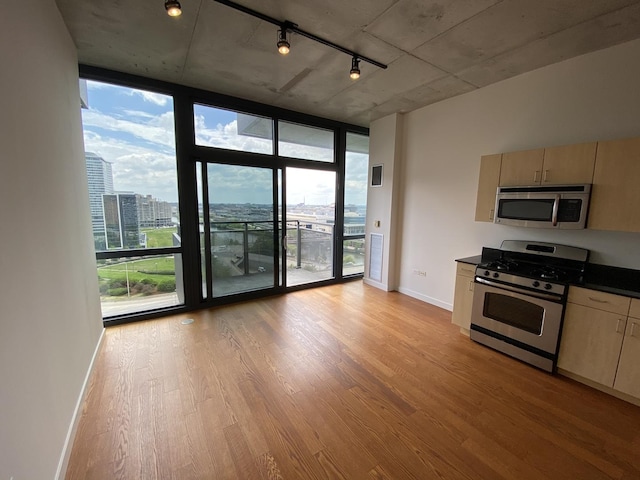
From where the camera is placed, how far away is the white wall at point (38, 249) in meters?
1.20

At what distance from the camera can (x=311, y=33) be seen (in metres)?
2.38

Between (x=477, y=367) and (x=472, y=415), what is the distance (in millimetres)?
706

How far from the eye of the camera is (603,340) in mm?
2240

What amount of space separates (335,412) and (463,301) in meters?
2.07

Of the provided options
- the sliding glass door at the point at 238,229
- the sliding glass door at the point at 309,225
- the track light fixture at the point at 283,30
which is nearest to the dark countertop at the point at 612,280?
the track light fixture at the point at 283,30

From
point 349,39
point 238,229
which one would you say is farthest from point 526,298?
point 238,229

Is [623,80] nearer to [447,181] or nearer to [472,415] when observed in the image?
[447,181]

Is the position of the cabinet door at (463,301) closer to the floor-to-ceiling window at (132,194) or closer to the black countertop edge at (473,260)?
the black countertop edge at (473,260)

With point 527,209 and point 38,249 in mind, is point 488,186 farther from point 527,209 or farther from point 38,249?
point 38,249

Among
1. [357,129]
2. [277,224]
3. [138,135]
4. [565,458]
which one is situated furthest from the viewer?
[357,129]

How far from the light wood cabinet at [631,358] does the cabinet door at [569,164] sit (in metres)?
1.12

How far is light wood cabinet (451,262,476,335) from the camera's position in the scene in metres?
3.15

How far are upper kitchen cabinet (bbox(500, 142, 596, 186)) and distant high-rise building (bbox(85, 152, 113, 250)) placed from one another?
4469 millimetres

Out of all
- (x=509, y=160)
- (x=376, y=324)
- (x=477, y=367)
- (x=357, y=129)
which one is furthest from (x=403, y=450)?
(x=357, y=129)
